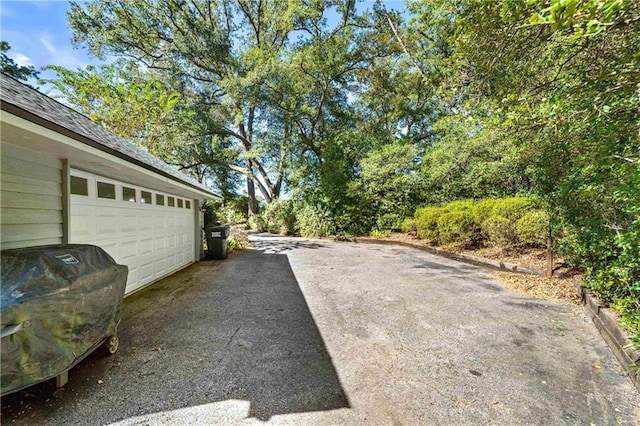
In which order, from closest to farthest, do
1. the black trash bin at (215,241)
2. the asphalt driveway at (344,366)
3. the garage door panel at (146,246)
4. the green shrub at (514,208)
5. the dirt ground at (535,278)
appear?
the asphalt driveway at (344,366) < the dirt ground at (535,278) < the garage door panel at (146,246) < the green shrub at (514,208) < the black trash bin at (215,241)

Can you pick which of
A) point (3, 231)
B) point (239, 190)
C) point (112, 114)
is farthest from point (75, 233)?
point (239, 190)

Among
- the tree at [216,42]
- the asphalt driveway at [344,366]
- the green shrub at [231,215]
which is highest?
the tree at [216,42]

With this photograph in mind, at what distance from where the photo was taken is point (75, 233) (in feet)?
12.0

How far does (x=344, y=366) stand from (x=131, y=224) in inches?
182

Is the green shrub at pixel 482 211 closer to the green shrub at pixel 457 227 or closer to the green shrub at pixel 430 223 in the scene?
the green shrub at pixel 457 227

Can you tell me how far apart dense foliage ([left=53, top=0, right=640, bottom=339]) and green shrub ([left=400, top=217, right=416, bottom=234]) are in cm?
13

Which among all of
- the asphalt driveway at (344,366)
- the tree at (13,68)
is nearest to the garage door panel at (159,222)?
the asphalt driveway at (344,366)

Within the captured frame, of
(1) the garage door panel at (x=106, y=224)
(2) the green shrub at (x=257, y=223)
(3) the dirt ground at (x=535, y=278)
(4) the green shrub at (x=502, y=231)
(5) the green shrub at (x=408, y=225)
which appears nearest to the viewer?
(1) the garage door panel at (x=106, y=224)

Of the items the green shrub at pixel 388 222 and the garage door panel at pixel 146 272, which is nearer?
the garage door panel at pixel 146 272

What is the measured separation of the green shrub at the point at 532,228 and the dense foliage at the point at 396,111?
4cm

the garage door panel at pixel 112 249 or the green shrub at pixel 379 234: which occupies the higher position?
the garage door panel at pixel 112 249

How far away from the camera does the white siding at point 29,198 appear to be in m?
2.66

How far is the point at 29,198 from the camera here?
2941 mm

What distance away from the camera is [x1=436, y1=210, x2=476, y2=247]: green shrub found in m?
8.58
